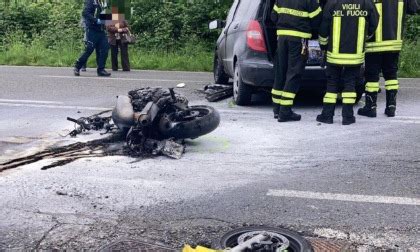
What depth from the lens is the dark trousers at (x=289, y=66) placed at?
255 inches

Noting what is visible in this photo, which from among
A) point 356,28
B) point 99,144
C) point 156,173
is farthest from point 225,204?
point 356,28

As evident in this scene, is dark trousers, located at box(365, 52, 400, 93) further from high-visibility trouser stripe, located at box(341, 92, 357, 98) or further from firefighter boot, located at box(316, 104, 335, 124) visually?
firefighter boot, located at box(316, 104, 335, 124)

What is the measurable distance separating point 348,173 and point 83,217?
2.19 m

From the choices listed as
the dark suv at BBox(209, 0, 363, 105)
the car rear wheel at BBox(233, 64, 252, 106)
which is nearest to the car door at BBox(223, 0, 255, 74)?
the dark suv at BBox(209, 0, 363, 105)

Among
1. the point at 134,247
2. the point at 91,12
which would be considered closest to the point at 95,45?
the point at 91,12

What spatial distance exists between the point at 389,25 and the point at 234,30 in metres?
2.26

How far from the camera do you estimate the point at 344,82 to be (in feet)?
21.5

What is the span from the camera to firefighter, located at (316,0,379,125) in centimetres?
625

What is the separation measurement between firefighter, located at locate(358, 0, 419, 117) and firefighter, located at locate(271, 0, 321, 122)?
82 cm

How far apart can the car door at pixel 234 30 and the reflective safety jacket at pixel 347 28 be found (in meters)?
1.35

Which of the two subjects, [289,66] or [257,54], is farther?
[257,54]

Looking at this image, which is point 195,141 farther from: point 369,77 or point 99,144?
point 369,77

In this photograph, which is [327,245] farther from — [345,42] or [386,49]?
[386,49]

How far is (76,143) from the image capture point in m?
5.55
